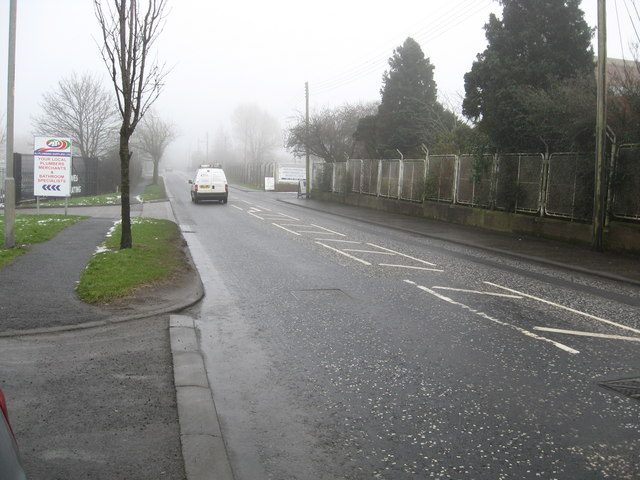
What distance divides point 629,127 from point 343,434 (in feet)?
43.8

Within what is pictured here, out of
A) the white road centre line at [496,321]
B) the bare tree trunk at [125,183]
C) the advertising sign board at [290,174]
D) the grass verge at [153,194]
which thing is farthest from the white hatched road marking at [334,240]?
the advertising sign board at [290,174]

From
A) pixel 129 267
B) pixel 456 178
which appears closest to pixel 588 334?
pixel 129 267

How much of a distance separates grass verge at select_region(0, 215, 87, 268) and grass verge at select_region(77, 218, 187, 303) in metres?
1.41

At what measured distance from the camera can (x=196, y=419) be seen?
3801 mm

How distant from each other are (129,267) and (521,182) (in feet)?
41.3

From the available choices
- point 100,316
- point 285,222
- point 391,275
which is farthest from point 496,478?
point 285,222

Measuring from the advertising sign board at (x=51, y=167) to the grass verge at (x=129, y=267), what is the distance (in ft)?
18.7

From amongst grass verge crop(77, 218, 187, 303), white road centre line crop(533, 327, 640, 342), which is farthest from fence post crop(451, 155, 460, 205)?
white road centre line crop(533, 327, 640, 342)

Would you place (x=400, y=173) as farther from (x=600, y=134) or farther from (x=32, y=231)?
(x=32, y=231)

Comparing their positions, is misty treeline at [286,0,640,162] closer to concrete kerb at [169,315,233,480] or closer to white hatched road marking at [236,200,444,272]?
white hatched road marking at [236,200,444,272]

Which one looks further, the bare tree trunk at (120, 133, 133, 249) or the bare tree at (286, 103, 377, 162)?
the bare tree at (286, 103, 377, 162)

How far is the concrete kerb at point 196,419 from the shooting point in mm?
3186

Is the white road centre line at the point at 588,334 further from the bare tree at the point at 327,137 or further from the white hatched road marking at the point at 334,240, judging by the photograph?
the bare tree at the point at 327,137

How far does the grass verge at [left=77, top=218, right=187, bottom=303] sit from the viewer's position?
290 inches
